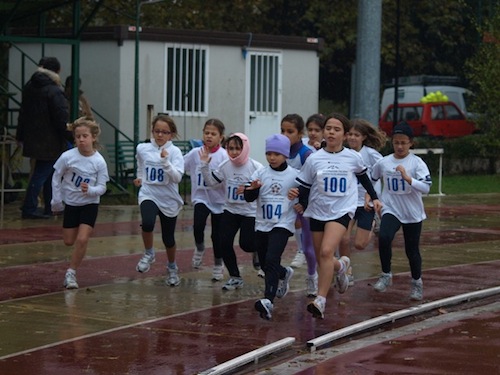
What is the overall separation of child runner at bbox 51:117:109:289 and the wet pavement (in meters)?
0.55

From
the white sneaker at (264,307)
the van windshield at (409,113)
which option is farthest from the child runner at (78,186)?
the van windshield at (409,113)

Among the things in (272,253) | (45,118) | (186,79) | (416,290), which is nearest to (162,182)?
(272,253)

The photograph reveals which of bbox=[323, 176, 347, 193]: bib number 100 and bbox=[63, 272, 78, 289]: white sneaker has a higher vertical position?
bbox=[323, 176, 347, 193]: bib number 100

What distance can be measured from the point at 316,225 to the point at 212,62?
17490 mm

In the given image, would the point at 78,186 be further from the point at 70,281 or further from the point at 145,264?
the point at 145,264

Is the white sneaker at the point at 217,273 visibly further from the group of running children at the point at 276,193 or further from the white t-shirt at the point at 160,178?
the white t-shirt at the point at 160,178

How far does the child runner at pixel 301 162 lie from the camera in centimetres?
1219

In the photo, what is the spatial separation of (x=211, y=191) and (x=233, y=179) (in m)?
0.73

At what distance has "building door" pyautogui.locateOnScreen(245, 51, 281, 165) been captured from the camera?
1142 inches

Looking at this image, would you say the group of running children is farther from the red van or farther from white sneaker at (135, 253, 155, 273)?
the red van

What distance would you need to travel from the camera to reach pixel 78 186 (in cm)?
1238

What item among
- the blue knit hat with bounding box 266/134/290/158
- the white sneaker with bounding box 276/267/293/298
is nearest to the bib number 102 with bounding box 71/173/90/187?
the blue knit hat with bounding box 266/134/290/158

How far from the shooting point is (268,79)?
1152 inches

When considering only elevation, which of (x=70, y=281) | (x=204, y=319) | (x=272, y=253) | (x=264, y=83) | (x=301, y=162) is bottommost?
(x=204, y=319)
